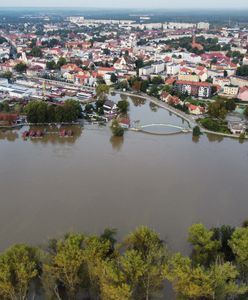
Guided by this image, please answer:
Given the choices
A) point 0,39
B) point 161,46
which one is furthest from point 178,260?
point 0,39

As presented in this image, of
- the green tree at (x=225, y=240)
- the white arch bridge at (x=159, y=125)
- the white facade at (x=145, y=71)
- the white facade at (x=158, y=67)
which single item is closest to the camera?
the green tree at (x=225, y=240)

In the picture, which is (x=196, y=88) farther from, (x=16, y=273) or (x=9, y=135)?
(x=16, y=273)

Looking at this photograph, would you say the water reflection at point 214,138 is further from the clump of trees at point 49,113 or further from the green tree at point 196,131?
the clump of trees at point 49,113

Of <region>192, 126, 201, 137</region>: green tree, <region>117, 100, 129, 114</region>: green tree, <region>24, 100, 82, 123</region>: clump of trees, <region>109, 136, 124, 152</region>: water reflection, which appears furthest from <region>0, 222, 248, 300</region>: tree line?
<region>117, 100, 129, 114</region>: green tree

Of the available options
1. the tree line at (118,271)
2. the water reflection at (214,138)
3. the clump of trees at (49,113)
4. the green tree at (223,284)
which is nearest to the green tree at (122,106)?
the clump of trees at (49,113)

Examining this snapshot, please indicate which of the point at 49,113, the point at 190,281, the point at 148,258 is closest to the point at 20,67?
the point at 49,113

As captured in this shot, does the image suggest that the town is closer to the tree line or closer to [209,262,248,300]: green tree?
the tree line
